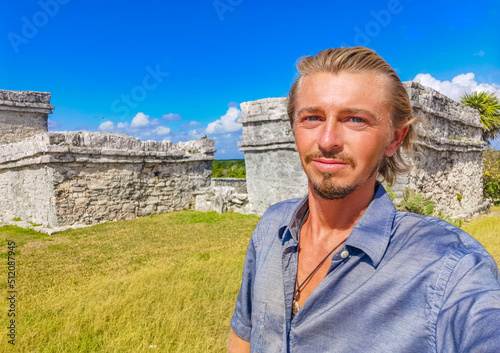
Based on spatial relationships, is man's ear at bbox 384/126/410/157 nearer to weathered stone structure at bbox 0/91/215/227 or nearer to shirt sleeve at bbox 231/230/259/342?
shirt sleeve at bbox 231/230/259/342

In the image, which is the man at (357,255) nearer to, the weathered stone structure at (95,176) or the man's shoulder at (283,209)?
the man's shoulder at (283,209)

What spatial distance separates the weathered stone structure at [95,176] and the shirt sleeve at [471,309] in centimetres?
961

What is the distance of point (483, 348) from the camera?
797 millimetres

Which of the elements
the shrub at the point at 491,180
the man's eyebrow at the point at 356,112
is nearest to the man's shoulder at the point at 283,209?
the man's eyebrow at the point at 356,112

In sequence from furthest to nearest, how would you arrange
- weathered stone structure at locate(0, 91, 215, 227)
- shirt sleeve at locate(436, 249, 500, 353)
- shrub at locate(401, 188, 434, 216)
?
weathered stone structure at locate(0, 91, 215, 227) → shrub at locate(401, 188, 434, 216) → shirt sleeve at locate(436, 249, 500, 353)

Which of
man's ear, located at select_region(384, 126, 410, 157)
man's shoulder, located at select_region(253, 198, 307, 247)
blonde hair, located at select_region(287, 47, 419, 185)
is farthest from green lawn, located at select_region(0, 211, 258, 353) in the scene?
blonde hair, located at select_region(287, 47, 419, 185)

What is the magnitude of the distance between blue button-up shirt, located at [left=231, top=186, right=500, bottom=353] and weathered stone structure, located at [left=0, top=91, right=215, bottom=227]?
9.12 metres

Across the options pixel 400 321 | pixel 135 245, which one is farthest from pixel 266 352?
pixel 135 245

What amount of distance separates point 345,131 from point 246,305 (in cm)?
89

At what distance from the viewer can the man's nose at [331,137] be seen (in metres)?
1.13

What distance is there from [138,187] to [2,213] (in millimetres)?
5210

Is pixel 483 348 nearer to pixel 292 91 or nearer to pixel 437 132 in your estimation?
pixel 292 91

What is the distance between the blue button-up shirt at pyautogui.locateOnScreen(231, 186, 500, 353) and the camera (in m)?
0.85

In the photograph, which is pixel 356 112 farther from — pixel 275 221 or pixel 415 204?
pixel 415 204
